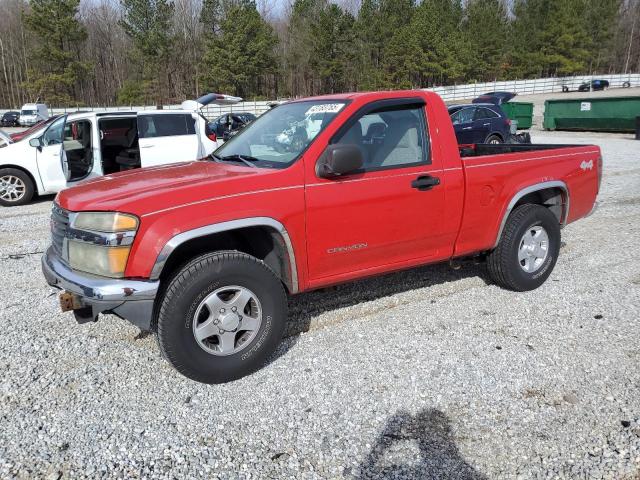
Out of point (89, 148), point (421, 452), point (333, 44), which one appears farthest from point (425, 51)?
point (421, 452)

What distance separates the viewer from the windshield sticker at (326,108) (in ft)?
12.2

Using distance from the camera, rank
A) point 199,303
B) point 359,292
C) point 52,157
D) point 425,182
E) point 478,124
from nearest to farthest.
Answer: point 199,303 → point 425,182 → point 359,292 → point 52,157 → point 478,124

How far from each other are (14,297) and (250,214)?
2984 mm

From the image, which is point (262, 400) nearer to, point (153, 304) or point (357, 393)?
point (357, 393)

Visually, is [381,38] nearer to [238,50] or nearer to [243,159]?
[238,50]

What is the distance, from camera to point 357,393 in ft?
10.4

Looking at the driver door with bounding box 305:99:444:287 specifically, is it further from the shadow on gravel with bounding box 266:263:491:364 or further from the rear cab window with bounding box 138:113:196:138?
the rear cab window with bounding box 138:113:196:138

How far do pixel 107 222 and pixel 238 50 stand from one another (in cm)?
5646

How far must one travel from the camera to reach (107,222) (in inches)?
116

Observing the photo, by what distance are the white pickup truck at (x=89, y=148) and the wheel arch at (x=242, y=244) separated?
666cm

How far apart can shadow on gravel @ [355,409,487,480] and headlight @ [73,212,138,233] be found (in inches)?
72.7

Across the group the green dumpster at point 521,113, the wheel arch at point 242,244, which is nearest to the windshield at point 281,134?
the wheel arch at point 242,244

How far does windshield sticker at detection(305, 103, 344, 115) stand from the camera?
146 inches

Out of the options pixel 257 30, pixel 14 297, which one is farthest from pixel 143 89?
pixel 14 297
